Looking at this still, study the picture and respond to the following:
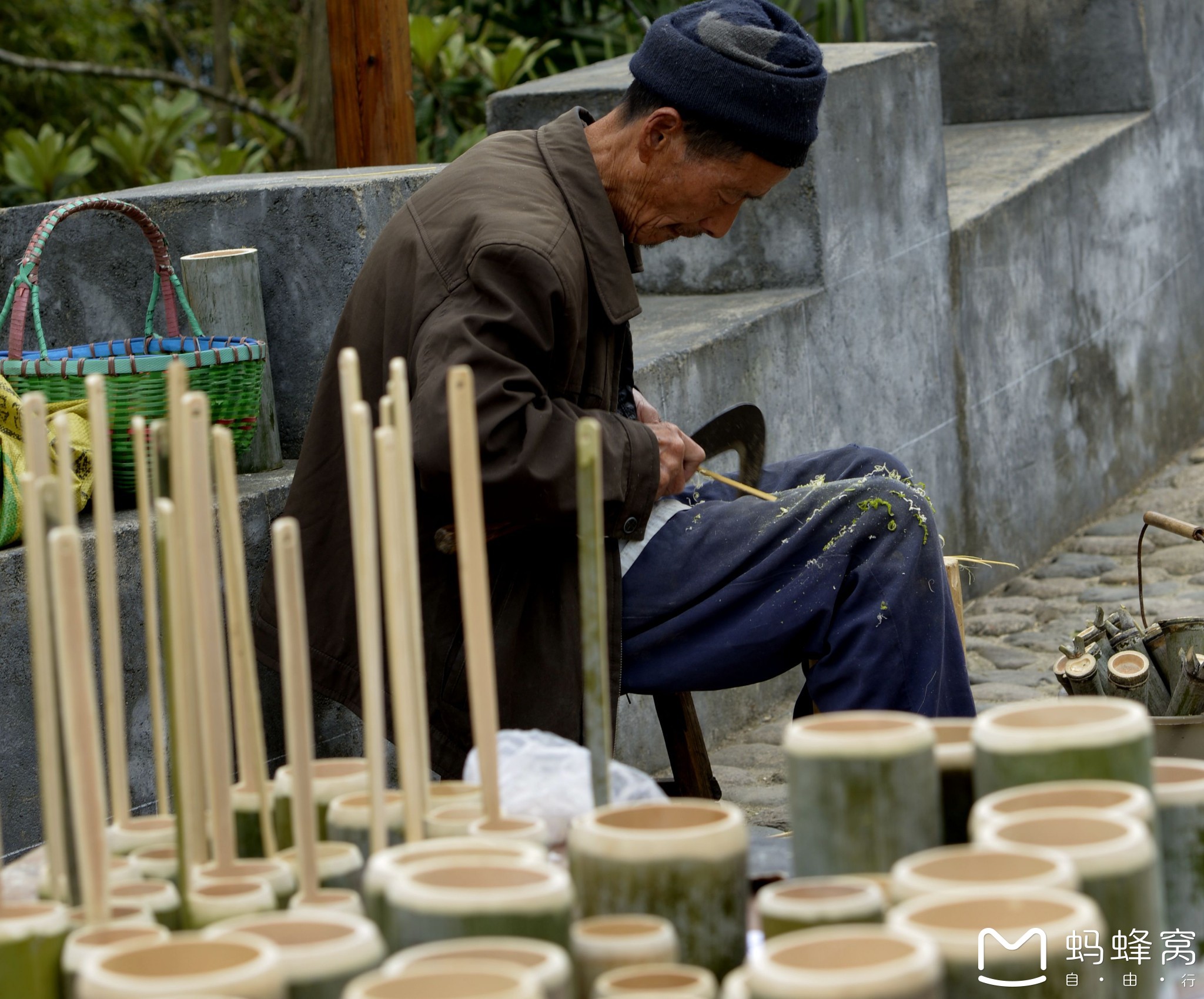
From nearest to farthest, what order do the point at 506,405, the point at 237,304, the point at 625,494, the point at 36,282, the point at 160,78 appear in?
the point at 506,405, the point at 625,494, the point at 36,282, the point at 237,304, the point at 160,78

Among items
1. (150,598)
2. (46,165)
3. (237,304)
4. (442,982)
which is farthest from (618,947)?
(46,165)

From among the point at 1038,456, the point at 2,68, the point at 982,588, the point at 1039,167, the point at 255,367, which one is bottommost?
the point at 982,588

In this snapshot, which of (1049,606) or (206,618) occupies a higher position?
(206,618)

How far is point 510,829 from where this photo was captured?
135 cm

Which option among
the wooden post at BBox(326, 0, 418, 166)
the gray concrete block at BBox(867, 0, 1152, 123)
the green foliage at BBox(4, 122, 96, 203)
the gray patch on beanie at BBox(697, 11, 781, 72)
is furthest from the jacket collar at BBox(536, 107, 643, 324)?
the green foliage at BBox(4, 122, 96, 203)

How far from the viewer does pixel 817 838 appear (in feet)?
4.22

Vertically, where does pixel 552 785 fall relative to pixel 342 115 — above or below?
below

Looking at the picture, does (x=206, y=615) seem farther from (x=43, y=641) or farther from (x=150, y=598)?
(x=150, y=598)

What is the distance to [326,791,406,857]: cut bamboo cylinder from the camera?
1435 millimetres

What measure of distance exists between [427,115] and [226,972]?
6.24 m

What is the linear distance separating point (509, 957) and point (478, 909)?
0.15 ft

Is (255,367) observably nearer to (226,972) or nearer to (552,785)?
(552,785)

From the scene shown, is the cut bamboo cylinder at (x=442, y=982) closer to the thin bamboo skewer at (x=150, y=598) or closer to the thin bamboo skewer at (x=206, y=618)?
the thin bamboo skewer at (x=206, y=618)

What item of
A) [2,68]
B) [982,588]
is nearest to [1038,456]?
[982,588]
